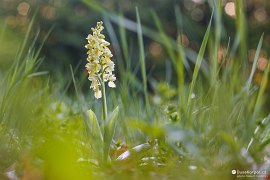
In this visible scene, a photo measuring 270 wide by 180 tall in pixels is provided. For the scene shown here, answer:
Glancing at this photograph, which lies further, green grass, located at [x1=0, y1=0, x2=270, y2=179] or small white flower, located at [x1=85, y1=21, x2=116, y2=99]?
small white flower, located at [x1=85, y1=21, x2=116, y2=99]

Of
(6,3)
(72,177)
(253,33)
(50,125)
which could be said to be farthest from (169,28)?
(72,177)

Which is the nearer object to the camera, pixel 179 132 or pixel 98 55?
pixel 179 132

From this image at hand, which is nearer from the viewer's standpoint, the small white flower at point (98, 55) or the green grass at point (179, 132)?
the green grass at point (179, 132)

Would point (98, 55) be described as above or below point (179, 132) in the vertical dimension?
above

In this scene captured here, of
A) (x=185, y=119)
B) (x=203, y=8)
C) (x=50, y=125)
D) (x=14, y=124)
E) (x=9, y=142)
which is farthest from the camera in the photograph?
(x=203, y=8)

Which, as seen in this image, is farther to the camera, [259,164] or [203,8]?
[203,8]

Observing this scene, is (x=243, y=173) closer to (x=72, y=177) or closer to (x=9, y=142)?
(x=72, y=177)

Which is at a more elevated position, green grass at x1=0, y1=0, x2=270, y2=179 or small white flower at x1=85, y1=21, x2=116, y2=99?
small white flower at x1=85, y1=21, x2=116, y2=99

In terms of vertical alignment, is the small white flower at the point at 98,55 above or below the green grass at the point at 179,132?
above

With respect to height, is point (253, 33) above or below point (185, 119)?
above

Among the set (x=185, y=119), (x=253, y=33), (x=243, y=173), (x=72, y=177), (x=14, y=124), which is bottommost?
(x=72, y=177)

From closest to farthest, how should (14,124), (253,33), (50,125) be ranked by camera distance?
1. (14,124)
2. (50,125)
3. (253,33)
